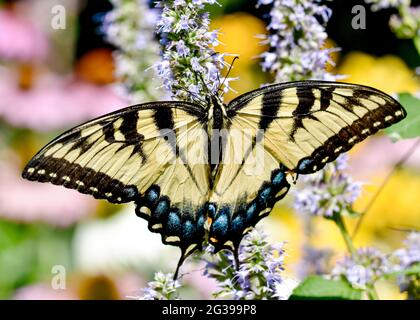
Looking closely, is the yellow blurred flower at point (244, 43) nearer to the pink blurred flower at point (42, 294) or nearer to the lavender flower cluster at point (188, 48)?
the pink blurred flower at point (42, 294)

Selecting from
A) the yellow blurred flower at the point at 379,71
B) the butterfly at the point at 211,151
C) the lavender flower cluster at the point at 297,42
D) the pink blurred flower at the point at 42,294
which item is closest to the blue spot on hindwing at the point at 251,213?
the butterfly at the point at 211,151

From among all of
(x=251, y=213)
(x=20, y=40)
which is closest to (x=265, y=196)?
(x=251, y=213)

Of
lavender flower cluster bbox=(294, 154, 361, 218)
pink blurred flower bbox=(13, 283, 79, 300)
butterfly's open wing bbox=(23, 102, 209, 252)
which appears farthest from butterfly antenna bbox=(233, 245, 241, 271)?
pink blurred flower bbox=(13, 283, 79, 300)

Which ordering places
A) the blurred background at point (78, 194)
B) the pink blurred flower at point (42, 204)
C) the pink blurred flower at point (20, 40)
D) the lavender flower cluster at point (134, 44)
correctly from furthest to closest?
the pink blurred flower at point (20, 40) < the pink blurred flower at point (42, 204) < the blurred background at point (78, 194) < the lavender flower cluster at point (134, 44)

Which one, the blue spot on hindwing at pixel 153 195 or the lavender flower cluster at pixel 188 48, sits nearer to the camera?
the lavender flower cluster at pixel 188 48

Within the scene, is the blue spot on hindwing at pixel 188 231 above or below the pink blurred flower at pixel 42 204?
below

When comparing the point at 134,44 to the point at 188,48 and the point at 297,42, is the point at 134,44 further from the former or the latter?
the point at 188,48
